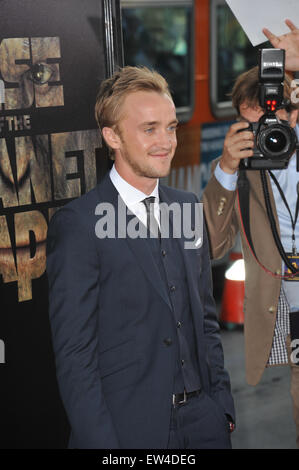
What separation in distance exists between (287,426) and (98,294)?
281cm

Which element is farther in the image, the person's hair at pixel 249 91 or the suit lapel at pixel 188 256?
the person's hair at pixel 249 91

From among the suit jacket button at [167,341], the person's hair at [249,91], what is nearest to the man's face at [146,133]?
the suit jacket button at [167,341]

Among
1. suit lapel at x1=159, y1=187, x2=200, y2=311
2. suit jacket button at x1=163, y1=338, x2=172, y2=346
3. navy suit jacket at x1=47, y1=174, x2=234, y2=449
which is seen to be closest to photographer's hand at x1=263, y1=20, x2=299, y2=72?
suit lapel at x1=159, y1=187, x2=200, y2=311

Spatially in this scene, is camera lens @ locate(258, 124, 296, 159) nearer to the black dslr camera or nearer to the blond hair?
the black dslr camera

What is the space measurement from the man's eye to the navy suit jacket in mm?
451

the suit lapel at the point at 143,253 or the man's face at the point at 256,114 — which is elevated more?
the man's face at the point at 256,114

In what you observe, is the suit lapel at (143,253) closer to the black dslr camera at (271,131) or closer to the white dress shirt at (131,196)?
the white dress shirt at (131,196)

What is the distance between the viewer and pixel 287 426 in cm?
471

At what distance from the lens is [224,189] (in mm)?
2982

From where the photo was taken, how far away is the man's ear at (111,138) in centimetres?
244

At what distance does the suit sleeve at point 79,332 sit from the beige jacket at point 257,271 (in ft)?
2.93

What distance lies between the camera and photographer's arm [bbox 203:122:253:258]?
2898mm

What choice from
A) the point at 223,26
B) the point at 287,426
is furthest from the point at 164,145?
the point at 223,26
